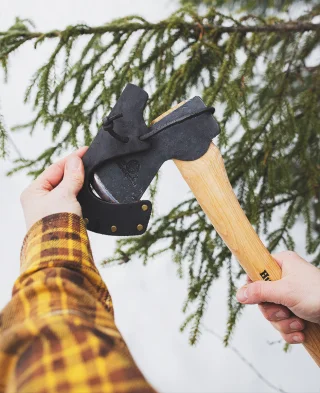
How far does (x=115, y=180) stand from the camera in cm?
153

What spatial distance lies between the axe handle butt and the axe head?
0.05m

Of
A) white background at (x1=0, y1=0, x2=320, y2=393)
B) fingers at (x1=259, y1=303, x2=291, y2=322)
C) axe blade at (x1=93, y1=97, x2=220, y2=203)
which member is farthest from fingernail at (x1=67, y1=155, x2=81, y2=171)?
white background at (x1=0, y1=0, x2=320, y2=393)

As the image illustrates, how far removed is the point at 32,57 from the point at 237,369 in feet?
12.2

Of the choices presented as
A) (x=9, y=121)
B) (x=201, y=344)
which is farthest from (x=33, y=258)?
(x=9, y=121)

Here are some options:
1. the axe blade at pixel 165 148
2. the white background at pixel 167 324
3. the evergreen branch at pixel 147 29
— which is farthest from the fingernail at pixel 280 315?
the white background at pixel 167 324

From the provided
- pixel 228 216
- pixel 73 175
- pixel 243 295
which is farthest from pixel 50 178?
pixel 243 295

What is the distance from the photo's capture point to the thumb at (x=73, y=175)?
4.42 feet

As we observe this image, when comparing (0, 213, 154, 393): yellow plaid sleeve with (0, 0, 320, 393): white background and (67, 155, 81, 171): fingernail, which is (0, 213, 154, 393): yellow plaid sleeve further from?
(0, 0, 320, 393): white background

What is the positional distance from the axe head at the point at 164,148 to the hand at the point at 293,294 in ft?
1.57

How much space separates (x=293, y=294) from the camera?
1.49 meters

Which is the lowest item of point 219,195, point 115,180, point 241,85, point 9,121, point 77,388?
point 77,388

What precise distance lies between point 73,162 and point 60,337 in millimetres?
735

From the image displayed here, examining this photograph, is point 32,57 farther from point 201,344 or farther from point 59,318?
point 59,318

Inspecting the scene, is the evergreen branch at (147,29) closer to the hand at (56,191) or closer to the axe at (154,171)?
the axe at (154,171)
